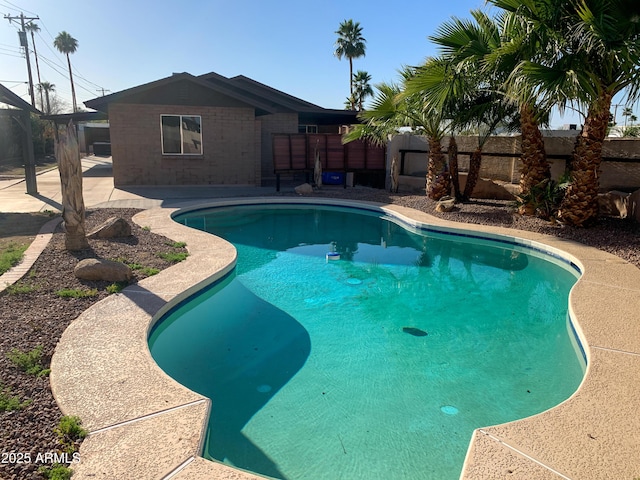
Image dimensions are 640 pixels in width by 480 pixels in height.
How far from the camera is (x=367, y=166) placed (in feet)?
59.7

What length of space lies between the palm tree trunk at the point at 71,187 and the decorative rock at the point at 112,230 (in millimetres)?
1002

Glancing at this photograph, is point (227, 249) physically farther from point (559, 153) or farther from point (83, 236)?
point (559, 153)

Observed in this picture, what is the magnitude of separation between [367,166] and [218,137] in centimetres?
602

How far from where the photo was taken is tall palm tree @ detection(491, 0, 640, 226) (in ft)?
26.1

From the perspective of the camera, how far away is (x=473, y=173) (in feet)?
45.4

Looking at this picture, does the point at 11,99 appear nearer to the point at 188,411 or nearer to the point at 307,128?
the point at 188,411

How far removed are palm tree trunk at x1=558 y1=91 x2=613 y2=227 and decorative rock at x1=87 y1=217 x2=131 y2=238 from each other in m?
9.76

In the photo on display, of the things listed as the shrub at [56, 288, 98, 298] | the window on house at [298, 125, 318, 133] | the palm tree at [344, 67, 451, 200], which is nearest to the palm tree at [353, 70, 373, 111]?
the window on house at [298, 125, 318, 133]

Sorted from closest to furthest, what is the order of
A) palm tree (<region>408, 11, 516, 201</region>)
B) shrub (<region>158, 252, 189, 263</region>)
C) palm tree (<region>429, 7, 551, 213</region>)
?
1. shrub (<region>158, 252, 189, 263</region>)
2. palm tree (<region>429, 7, 551, 213</region>)
3. palm tree (<region>408, 11, 516, 201</region>)

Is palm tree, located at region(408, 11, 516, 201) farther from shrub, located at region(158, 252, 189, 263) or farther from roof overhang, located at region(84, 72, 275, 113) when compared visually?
roof overhang, located at region(84, 72, 275, 113)

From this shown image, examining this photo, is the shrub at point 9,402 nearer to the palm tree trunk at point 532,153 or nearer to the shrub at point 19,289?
the shrub at point 19,289

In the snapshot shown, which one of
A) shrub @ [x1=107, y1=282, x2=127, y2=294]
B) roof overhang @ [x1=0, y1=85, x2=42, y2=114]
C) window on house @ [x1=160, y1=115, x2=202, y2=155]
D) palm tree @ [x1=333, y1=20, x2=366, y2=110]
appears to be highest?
palm tree @ [x1=333, y1=20, x2=366, y2=110]

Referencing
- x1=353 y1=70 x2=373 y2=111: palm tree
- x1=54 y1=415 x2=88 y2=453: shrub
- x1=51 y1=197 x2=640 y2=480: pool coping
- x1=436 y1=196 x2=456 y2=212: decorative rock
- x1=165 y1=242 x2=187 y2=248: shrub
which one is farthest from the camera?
x1=353 y1=70 x2=373 y2=111: palm tree

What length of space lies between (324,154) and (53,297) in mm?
13307
